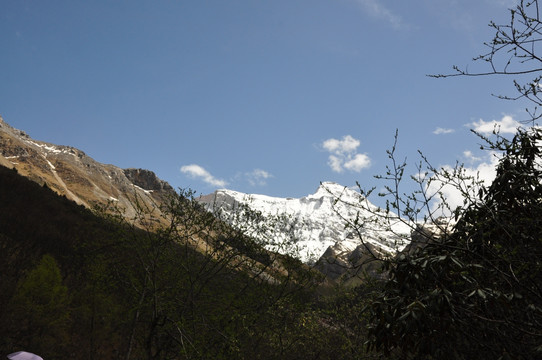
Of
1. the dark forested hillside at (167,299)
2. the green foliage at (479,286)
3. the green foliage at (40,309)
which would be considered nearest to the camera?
the green foliage at (479,286)

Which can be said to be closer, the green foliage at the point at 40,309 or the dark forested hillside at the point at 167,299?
the dark forested hillside at the point at 167,299

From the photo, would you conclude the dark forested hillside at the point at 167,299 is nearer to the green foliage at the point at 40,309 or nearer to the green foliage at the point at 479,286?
the green foliage at the point at 40,309

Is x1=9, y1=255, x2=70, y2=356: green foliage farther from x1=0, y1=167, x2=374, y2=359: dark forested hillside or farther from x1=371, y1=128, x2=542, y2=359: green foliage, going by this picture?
x1=371, y1=128, x2=542, y2=359: green foliage

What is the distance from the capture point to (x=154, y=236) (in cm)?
1530

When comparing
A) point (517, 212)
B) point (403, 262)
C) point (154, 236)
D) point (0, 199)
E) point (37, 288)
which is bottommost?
point (37, 288)

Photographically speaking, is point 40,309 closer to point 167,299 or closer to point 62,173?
point 167,299

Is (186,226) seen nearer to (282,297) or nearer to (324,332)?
(282,297)

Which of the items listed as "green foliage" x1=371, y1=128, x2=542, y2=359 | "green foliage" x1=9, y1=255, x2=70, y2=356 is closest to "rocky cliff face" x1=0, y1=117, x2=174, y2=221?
"green foliage" x1=9, y1=255, x2=70, y2=356

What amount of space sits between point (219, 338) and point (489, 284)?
11.2 meters

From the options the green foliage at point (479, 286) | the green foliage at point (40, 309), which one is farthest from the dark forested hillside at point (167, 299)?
the green foliage at point (479, 286)

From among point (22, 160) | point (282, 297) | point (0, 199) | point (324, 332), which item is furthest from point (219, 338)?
point (22, 160)

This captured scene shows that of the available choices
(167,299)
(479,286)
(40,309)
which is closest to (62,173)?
(40,309)

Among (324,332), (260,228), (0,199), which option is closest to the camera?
(260,228)

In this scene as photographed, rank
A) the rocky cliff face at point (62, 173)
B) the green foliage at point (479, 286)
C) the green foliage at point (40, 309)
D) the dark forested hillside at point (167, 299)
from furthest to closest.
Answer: the rocky cliff face at point (62, 173), the green foliage at point (40, 309), the dark forested hillside at point (167, 299), the green foliage at point (479, 286)
